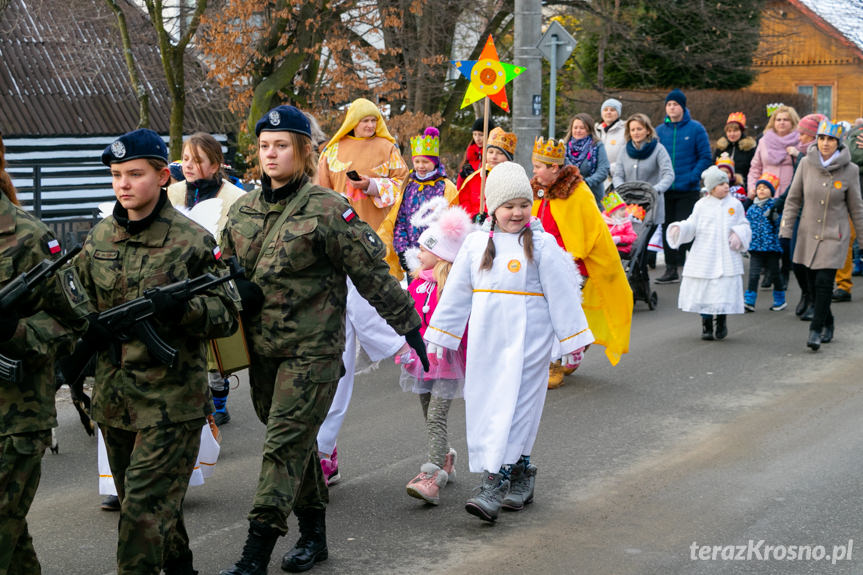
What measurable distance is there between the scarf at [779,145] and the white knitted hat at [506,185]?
9.48 m

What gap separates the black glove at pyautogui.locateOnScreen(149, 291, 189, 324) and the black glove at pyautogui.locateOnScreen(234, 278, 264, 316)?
63 cm

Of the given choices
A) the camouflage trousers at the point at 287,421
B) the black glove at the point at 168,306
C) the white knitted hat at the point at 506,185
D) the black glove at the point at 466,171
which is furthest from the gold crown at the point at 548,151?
the black glove at the point at 168,306

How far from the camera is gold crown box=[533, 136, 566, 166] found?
27.0 feet

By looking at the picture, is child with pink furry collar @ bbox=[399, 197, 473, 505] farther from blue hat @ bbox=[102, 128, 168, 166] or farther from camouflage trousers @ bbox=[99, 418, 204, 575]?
blue hat @ bbox=[102, 128, 168, 166]

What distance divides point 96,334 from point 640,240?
9.15 metres

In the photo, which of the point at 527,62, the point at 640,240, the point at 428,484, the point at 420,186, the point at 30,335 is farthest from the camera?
the point at 527,62

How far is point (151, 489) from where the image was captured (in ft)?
14.2

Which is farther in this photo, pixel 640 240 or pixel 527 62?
pixel 527 62

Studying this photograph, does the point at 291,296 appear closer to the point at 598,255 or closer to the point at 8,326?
the point at 8,326

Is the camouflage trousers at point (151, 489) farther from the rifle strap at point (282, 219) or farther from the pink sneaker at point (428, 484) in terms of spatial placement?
the pink sneaker at point (428, 484)

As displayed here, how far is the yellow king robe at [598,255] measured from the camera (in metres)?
8.31

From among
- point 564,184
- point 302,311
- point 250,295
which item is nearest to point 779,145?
point 564,184

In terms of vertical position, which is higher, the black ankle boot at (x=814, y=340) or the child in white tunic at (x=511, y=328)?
the child in white tunic at (x=511, y=328)

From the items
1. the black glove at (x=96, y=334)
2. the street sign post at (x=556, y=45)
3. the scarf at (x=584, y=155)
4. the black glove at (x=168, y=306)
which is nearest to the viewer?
the black glove at (x=168, y=306)
